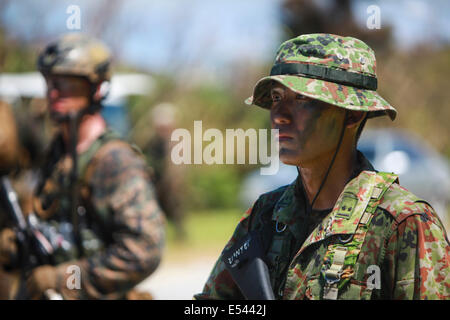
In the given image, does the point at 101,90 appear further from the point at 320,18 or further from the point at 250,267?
the point at 320,18

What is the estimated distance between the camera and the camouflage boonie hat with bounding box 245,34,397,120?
6.76 feet

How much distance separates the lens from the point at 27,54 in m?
14.1

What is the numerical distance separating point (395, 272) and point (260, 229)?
541 millimetres

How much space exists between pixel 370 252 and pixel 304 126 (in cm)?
48

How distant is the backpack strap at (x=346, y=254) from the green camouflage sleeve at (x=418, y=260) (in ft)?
0.31

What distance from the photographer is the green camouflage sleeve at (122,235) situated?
10.8 feet

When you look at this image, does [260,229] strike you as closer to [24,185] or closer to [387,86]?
[24,185]

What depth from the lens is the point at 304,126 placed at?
2.14 m

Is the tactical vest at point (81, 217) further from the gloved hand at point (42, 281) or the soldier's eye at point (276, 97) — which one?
the soldier's eye at point (276, 97)

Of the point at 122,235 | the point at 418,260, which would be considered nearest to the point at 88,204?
the point at 122,235

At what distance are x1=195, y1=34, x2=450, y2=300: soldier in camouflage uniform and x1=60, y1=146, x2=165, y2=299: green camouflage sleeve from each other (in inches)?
42.3

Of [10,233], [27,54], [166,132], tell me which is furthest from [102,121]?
[27,54]

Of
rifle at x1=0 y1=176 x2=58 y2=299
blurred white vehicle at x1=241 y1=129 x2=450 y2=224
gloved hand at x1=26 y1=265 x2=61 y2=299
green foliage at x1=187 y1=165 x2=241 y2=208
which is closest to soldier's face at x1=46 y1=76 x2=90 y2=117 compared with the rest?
rifle at x1=0 y1=176 x2=58 y2=299

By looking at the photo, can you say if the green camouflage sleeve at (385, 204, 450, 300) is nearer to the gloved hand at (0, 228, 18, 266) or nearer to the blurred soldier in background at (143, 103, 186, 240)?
the gloved hand at (0, 228, 18, 266)
